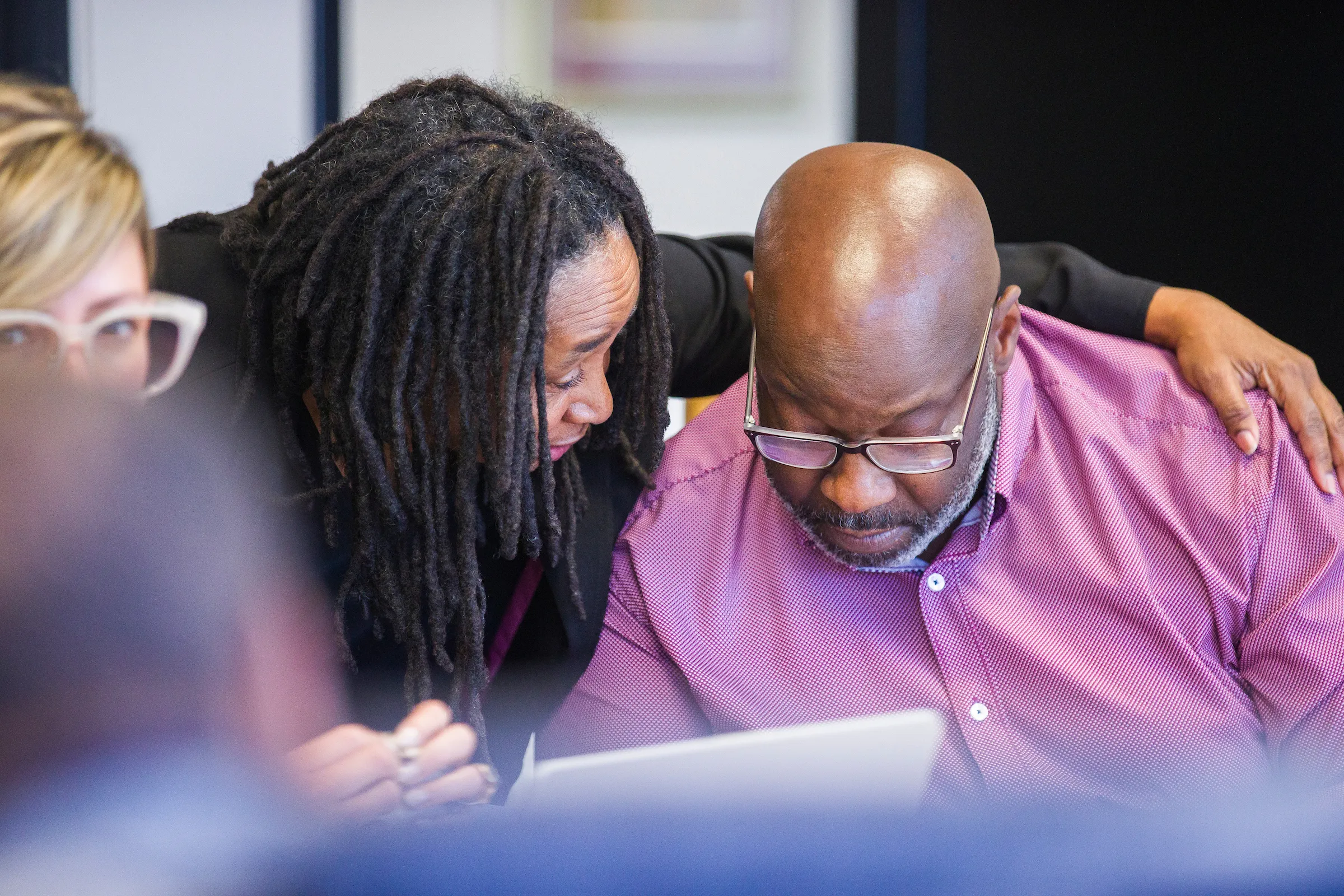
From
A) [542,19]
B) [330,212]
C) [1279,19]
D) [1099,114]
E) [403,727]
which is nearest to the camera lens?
[403,727]

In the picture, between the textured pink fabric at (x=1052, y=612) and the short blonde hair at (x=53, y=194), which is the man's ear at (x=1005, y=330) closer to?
the textured pink fabric at (x=1052, y=612)

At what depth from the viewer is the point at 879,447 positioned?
1.53 metres

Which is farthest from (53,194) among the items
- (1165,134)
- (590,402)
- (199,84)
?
(1165,134)

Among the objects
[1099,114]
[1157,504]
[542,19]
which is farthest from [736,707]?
[542,19]

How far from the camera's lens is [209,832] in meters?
0.46

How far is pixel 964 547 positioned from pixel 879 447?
27 centimetres

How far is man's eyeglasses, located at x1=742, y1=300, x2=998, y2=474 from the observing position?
4.98 ft

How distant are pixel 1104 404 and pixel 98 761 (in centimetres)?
148

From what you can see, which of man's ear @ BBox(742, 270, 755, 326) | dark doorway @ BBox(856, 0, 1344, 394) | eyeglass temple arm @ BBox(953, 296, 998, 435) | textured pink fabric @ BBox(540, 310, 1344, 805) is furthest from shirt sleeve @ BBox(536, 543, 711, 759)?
dark doorway @ BBox(856, 0, 1344, 394)

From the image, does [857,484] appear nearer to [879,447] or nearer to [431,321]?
[879,447]

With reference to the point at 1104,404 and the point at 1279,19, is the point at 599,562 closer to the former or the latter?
the point at 1104,404

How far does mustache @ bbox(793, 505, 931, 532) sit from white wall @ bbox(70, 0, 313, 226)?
1.91 metres

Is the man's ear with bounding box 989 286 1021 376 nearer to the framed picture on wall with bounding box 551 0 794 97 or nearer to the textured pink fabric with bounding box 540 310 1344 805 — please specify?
the textured pink fabric with bounding box 540 310 1344 805

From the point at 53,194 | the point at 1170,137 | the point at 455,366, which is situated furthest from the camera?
the point at 1170,137
